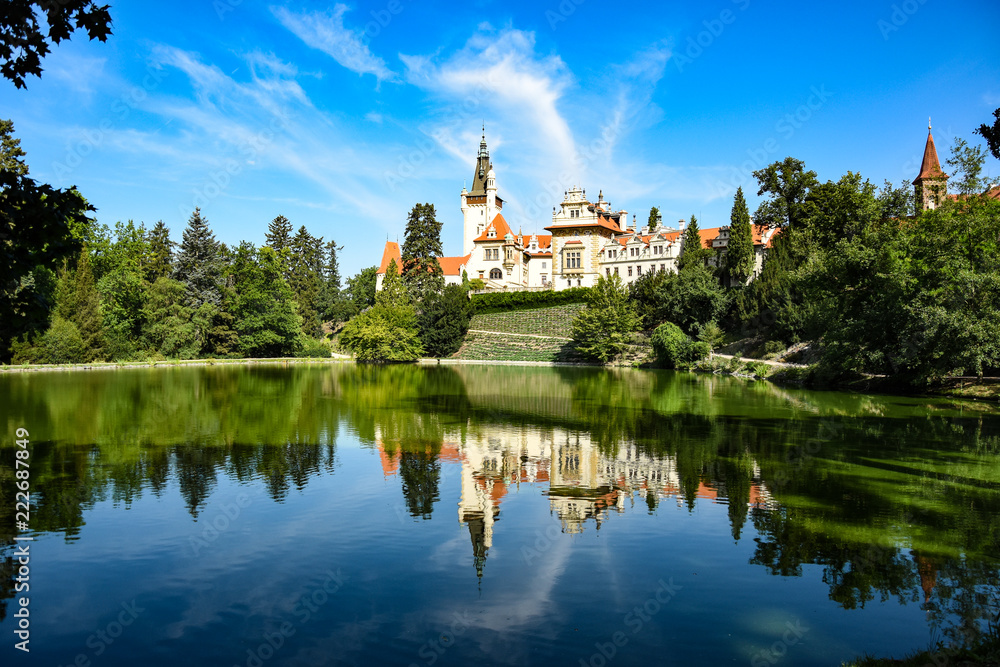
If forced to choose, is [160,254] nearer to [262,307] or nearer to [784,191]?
[262,307]

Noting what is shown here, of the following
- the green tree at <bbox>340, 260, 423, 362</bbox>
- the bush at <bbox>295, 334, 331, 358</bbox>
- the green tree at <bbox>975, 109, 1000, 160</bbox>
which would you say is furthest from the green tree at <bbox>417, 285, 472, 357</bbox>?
the green tree at <bbox>975, 109, 1000, 160</bbox>

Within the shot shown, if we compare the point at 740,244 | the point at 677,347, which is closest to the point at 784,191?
the point at 740,244

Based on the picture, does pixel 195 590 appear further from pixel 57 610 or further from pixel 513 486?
pixel 513 486

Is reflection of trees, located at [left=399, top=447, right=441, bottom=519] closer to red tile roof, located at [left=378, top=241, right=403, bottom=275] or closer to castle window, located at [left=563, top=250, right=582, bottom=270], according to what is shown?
castle window, located at [left=563, top=250, right=582, bottom=270]

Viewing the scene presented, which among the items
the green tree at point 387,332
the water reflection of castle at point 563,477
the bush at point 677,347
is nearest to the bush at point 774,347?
the bush at point 677,347

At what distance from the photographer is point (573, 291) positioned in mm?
55562

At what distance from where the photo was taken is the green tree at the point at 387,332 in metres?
49.4

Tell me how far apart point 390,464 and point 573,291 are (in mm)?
44374

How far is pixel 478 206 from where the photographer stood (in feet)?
236

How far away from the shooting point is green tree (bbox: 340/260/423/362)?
162 feet

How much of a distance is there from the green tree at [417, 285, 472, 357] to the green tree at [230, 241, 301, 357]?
1034 centimetres

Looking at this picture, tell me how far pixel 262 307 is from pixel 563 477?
1679 inches

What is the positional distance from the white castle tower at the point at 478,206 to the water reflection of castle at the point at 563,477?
190 feet

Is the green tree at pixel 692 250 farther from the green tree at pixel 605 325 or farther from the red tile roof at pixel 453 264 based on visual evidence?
the red tile roof at pixel 453 264
